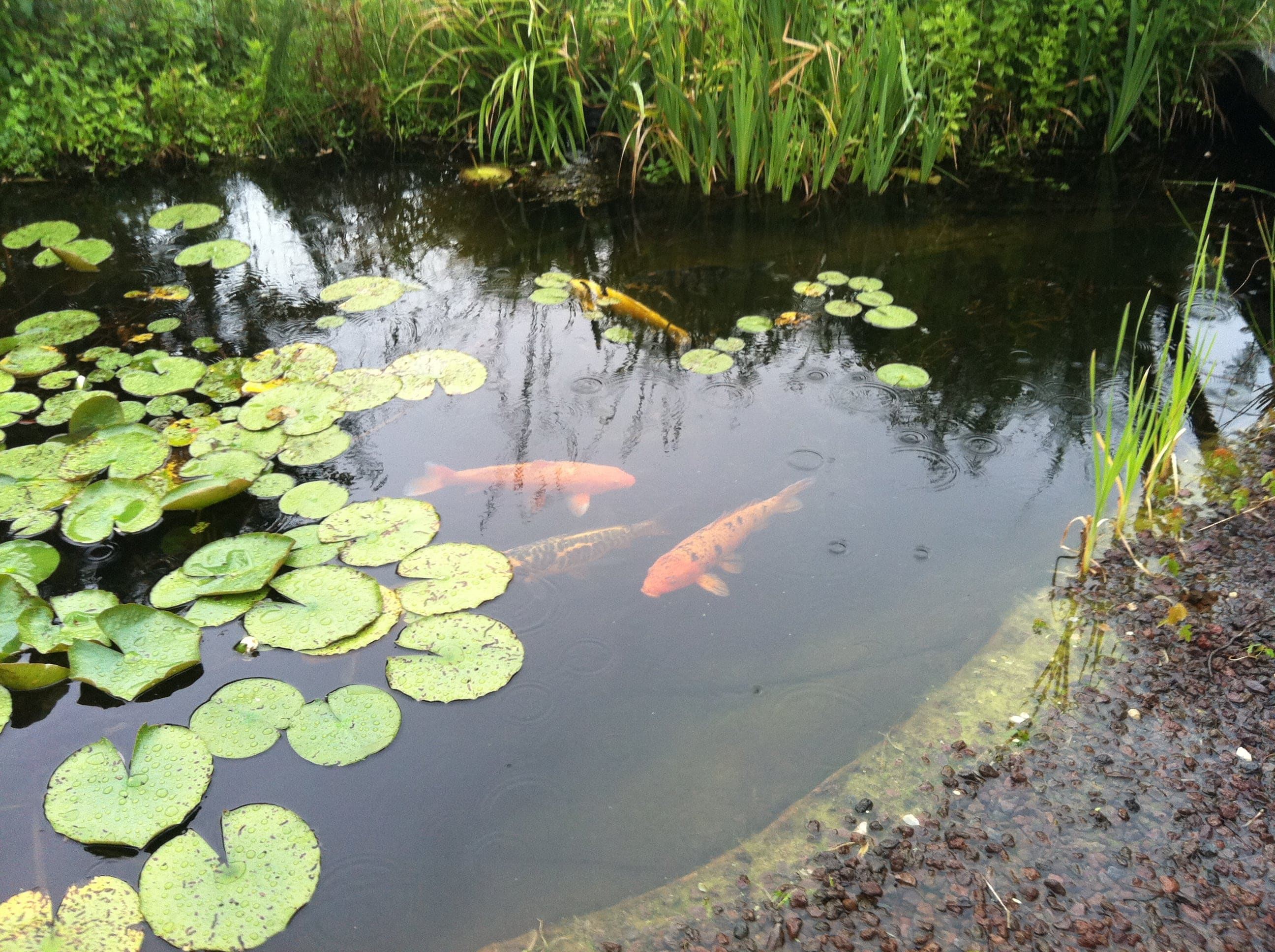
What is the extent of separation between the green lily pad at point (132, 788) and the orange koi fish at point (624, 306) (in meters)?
2.40

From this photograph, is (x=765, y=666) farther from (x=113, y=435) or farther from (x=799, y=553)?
(x=113, y=435)

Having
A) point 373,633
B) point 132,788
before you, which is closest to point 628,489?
point 373,633

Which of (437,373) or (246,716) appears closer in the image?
(246,716)

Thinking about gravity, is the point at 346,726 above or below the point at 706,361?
below

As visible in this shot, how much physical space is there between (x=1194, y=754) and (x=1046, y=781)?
32 centimetres

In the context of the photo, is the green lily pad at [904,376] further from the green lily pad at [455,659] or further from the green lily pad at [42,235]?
the green lily pad at [42,235]

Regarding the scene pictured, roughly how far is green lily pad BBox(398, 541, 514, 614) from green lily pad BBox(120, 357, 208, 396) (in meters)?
1.40

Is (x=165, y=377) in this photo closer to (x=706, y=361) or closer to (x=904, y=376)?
(x=706, y=361)

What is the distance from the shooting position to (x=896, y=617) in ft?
7.98

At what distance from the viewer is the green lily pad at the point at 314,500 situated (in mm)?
2736

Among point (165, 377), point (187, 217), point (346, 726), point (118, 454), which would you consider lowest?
point (346, 726)

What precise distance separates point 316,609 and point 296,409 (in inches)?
41.0

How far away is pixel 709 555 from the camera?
2566 millimetres

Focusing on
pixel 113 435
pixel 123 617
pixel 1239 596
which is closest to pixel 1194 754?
pixel 1239 596
